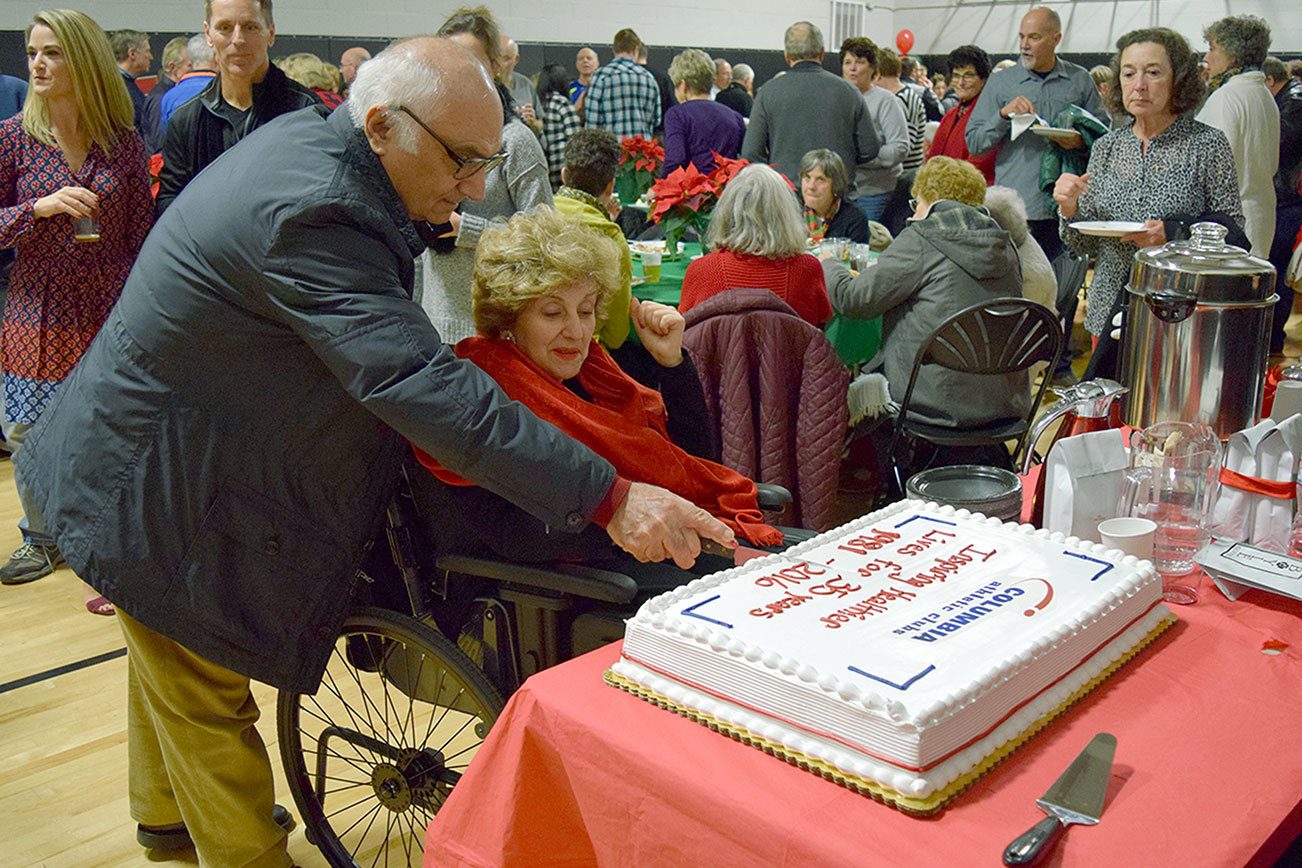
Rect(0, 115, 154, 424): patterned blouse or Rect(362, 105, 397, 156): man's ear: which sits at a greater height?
Rect(362, 105, 397, 156): man's ear

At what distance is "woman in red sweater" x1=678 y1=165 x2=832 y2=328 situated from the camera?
11.2ft

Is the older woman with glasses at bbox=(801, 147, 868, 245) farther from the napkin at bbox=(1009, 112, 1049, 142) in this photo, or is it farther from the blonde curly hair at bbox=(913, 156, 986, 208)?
the napkin at bbox=(1009, 112, 1049, 142)

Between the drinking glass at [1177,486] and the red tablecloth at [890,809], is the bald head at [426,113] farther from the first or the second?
the drinking glass at [1177,486]

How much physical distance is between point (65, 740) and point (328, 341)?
1.76 m

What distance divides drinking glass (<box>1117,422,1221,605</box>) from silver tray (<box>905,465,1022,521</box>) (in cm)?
17

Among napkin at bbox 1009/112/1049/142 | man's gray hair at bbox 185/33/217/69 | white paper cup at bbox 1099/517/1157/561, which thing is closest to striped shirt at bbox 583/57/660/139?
napkin at bbox 1009/112/1049/142

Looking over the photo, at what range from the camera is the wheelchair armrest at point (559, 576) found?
162cm

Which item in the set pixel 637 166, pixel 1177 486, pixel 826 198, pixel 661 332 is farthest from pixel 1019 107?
pixel 1177 486

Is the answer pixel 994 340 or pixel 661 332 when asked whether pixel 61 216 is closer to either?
pixel 661 332

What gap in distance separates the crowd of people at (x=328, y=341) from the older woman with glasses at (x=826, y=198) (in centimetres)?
122

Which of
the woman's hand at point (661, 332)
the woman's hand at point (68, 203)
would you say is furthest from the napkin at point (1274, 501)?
the woman's hand at point (68, 203)

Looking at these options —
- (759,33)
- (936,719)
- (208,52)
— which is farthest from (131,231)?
(759,33)

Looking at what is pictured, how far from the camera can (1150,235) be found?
296 cm

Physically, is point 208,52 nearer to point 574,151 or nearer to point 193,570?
point 574,151
